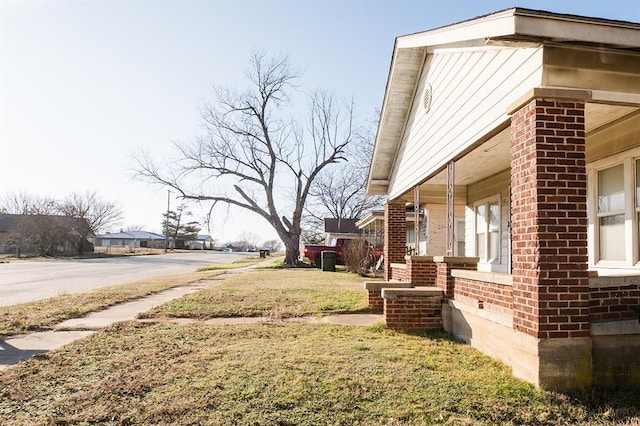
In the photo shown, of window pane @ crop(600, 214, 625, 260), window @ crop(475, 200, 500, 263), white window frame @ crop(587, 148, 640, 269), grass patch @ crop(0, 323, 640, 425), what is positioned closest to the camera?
grass patch @ crop(0, 323, 640, 425)

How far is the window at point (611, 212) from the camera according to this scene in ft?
20.3

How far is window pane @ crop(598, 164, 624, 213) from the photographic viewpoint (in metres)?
6.20

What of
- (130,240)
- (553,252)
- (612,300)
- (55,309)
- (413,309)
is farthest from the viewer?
(130,240)

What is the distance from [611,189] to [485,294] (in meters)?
A: 2.71

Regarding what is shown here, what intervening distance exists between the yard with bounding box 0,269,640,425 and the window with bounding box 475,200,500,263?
4.59m

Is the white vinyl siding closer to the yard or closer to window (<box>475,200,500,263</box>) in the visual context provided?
window (<box>475,200,500,263</box>)

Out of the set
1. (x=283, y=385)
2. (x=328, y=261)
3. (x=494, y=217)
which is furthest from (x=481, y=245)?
(x=328, y=261)

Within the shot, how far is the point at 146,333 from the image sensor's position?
6664 mm

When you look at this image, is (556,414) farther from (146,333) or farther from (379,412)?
(146,333)

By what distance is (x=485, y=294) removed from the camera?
5.41 m

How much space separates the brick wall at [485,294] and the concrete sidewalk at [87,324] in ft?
5.84

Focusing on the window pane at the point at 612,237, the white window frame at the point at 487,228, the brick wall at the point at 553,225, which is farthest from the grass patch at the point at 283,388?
the white window frame at the point at 487,228

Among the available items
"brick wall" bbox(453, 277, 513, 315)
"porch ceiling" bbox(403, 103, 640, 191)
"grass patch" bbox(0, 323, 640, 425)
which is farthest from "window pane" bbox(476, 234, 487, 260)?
"grass patch" bbox(0, 323, 640, 425)

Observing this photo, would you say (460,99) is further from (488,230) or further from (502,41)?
(488,230)
